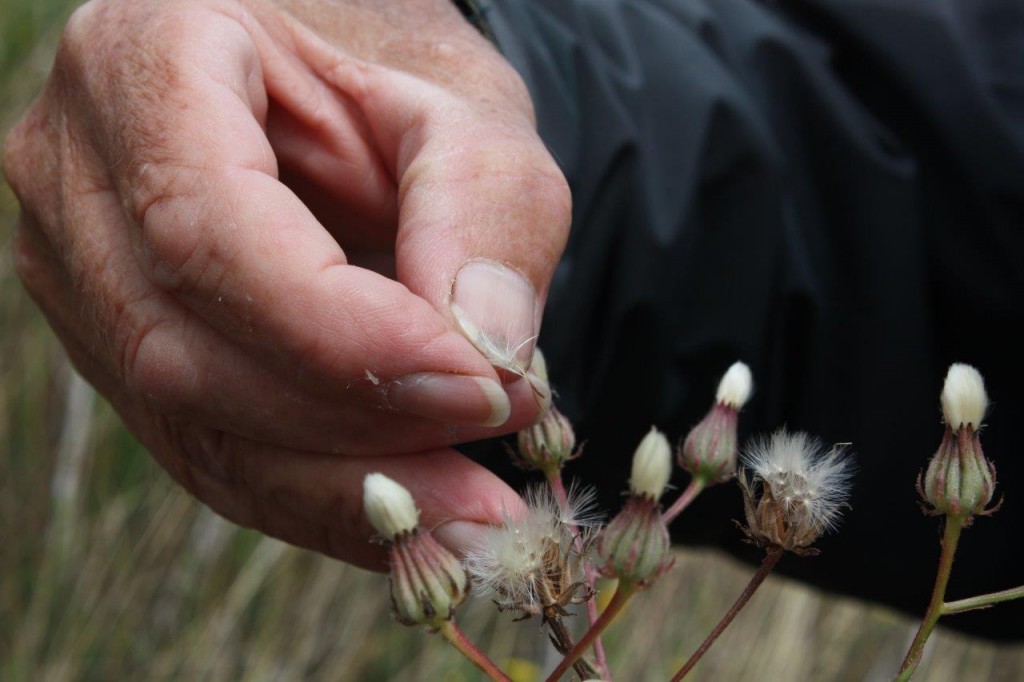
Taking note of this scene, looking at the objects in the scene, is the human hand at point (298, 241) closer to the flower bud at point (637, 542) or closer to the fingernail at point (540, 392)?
the fingernail at point (540, 392)

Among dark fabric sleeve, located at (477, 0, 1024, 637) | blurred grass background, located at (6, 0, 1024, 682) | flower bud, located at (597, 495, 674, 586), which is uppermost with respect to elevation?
flower bud, located at (597, 495, 674, 586)

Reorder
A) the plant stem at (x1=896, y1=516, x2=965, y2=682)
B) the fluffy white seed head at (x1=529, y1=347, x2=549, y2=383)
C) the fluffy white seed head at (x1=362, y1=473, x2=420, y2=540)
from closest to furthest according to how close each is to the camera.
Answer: the plant stem at (x1=896, y1=516, x2=965, y2=682), the fluffy white seed head at (x1=362, y1=473, x2=420, y2=540), the fluffy white seed head at (x1=529, y1=347, x2=549, y2=383)

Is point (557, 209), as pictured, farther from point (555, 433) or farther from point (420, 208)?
point (555, 433)

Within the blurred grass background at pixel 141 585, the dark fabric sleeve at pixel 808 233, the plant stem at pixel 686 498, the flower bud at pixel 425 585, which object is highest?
the flower bud at pixel 425 585

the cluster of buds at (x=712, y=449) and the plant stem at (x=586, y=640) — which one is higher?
the plant stem at (x=586, y=640)

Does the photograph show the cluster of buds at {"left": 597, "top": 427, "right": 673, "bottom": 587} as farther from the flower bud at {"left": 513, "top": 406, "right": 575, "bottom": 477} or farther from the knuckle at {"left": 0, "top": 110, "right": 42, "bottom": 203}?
A: the knuckle at {"left": 0, "top": 110, "right": 42, "bottom": 203}

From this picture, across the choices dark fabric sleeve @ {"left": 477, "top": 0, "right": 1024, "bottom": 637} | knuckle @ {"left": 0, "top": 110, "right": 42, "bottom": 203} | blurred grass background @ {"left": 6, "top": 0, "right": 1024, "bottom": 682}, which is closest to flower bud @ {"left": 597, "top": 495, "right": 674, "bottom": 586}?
dark fabric sleeve @ {"left": 477, "top": 0, "right": 1024, "bottom": 637}

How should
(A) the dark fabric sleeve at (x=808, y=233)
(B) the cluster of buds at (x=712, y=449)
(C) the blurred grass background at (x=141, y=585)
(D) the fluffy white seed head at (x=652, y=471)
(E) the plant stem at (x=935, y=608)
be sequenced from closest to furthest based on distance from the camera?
(E) the plant stem at (x=935, y=608), (D) the fluffy white seed head at (x=652, y=471), (B) the cluster of buds at (x=712, y=449), (A) the dark fabric sleeve at (x=808, y=233), (C) the blurred grass background at (x=141, y=585)

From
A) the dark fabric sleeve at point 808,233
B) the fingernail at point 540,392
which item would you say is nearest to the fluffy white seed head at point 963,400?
the fingernail at point 540,392
